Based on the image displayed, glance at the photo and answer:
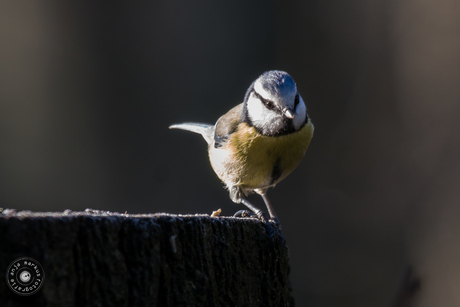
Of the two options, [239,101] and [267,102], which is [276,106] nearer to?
[267,102]

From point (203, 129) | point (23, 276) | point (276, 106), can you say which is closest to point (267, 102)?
point (276, 106)

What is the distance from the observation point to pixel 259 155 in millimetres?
1690

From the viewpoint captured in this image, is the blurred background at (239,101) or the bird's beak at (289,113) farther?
the blurred background at (239,101)

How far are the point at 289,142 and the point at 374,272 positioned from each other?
201 cm

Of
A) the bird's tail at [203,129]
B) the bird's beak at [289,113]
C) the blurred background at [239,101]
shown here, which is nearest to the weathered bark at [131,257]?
the bird's beak at [289,113]

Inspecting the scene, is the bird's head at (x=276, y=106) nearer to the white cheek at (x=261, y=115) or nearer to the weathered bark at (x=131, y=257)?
the white cheek at (x=261, y=115)

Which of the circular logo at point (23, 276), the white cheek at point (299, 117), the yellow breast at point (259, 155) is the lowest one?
the circular logo at point (23, 276)

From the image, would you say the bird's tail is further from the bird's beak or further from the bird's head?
→ the bird's beak

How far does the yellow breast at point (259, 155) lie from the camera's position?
5.51ft

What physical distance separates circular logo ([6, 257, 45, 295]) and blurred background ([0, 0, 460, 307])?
241 cm

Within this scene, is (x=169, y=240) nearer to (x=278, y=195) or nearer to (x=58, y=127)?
(x=278, y=195)

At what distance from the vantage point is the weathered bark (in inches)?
25.1

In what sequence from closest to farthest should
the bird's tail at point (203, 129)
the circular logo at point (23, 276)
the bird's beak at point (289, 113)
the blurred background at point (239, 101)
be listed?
the circular logo at point (23, 276) < the bird's beak at point (289, 113) < the bird's tail at point (203, 129) < the blurred background at point (239, 101)

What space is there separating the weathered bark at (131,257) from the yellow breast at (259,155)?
634mm
